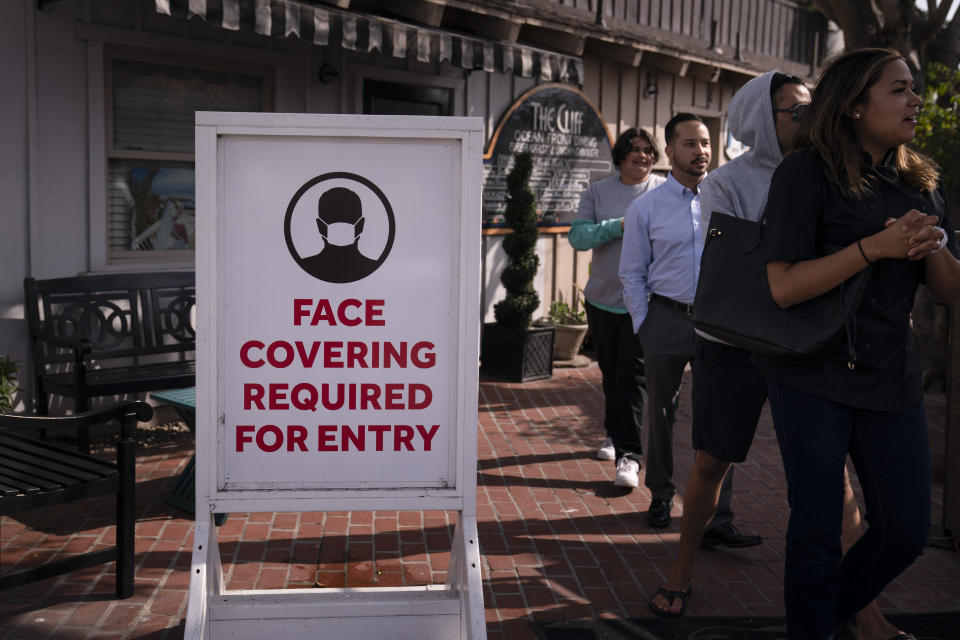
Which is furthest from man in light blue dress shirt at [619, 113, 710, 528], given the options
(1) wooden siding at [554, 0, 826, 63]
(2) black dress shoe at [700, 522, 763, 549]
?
(1) wooden siding at [554, 0, 826, 63]

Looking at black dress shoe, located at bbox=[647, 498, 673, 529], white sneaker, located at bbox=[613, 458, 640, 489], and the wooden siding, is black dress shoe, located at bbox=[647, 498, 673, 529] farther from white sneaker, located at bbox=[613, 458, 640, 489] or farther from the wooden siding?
the wooden siding

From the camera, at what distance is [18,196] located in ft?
20.6

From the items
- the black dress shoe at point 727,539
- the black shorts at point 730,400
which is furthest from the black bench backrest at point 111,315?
the black shorts at point 730,400

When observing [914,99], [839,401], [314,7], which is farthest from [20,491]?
[314,7]

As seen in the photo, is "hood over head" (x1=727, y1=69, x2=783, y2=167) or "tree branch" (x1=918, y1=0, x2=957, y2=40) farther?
"tree branch" (x1=918, y1=0, x2=957, y2=40)

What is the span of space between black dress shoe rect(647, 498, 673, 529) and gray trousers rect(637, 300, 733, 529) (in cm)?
3

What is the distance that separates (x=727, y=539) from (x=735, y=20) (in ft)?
34.4

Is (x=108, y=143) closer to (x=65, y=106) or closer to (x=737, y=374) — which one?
(x=65, y=106)

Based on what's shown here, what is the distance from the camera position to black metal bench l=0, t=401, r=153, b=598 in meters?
3.88

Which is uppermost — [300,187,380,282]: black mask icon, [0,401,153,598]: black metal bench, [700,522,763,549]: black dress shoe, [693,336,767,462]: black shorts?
[300,187,380,282]: black mask icon

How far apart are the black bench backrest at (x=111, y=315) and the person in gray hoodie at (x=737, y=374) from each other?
152 inches

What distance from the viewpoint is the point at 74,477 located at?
13.3 ft

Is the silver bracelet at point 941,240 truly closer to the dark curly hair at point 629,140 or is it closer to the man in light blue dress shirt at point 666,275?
the man in light blue dress shirt at point 666,275

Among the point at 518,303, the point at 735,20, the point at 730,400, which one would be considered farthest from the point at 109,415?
the point at 735,20
